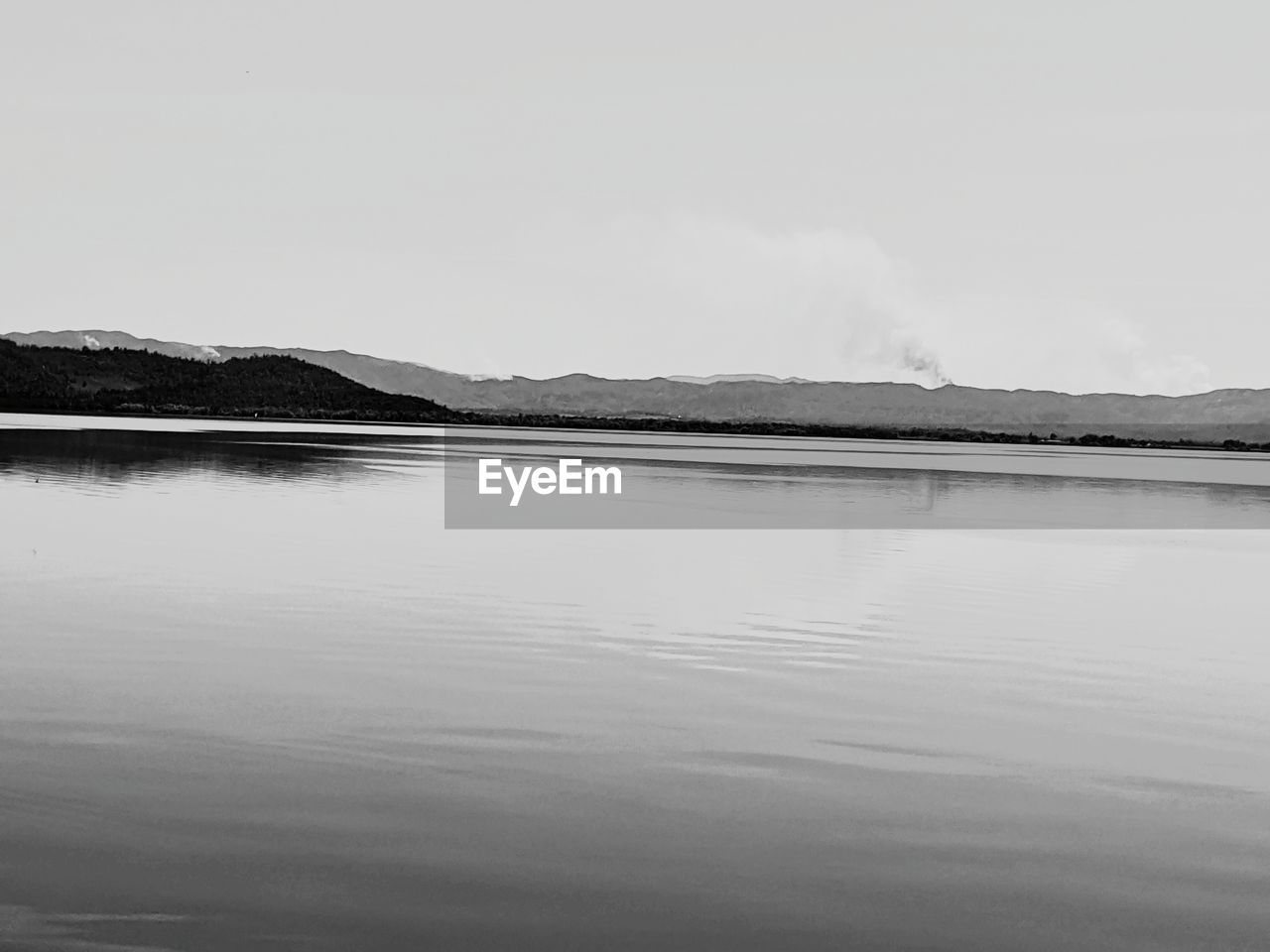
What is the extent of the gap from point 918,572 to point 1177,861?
53.9ft

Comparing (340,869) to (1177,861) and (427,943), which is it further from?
(1177,861)

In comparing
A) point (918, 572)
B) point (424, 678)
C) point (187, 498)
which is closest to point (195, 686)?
point (424, 678)

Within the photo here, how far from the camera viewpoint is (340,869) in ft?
26.0
